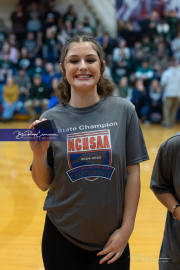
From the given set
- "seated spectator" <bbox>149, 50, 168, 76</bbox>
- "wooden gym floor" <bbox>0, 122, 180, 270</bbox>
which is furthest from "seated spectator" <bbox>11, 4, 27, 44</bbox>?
"wooden gym floor" <bbox>0, 122, 180, 270</bbox>

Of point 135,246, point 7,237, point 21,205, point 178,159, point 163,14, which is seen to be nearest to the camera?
point 178,159

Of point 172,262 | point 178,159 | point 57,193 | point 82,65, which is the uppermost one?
point 82,65

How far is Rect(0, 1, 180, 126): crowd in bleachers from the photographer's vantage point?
9.69 m

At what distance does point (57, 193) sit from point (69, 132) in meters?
0.27

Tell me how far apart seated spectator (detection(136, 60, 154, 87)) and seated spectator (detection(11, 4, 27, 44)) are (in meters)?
4.36

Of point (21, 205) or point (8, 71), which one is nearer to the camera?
point (21, 205)

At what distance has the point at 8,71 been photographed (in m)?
10.6

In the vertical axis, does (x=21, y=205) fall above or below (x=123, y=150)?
below

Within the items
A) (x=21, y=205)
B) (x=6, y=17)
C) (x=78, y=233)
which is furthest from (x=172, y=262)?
(x=6, y=17)

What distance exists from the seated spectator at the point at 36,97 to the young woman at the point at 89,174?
8.27m

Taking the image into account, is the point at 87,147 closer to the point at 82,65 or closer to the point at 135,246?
the point at 82,65

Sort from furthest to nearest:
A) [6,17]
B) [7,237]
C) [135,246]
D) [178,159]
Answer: [6,17] → [7,237] → [135,246] → [178,159]

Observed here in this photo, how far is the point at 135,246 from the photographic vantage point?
3.03 metres

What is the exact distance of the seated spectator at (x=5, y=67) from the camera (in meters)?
10.5
